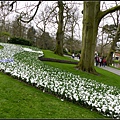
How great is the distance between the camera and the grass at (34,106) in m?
4.52

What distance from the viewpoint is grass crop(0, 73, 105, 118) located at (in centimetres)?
452

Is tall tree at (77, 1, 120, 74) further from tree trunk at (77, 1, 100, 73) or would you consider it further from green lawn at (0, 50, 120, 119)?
green lawn at (0, 50, 120, 119)

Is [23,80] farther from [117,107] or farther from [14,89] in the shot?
[117,107]

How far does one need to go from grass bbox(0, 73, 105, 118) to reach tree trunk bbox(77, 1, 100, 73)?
7.11 m

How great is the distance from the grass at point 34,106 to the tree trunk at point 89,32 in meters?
7.11

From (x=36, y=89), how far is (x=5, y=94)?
139cm

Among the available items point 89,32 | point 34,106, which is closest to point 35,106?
point 34,106

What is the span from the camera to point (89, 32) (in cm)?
1246

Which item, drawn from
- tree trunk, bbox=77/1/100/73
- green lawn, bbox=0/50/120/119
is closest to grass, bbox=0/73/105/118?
green lawn, bbox=0/50/120/119

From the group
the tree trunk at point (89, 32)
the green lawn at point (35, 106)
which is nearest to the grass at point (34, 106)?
the green lawn at point (35, 106)

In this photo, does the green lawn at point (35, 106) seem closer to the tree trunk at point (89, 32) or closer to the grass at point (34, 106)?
the grass at point (34, 106)

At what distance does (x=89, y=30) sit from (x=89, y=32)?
0.14 meters

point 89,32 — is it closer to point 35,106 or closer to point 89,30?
point 89,30

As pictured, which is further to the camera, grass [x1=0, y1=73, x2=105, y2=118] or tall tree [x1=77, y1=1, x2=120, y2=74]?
tall tree [x1=77, y1=1, x2=120, y2=74]
